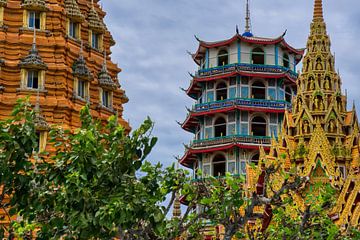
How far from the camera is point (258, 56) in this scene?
212ft

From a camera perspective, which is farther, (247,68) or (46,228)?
(247,68)

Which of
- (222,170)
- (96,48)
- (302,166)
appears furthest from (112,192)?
(222,170)

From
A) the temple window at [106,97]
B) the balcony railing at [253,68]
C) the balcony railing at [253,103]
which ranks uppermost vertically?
the balcony railing at [253,68]

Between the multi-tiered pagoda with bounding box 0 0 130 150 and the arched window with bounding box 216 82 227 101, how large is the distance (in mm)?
15972

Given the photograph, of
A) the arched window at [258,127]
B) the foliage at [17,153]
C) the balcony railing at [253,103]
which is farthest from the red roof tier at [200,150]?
the foliage at [17,153]

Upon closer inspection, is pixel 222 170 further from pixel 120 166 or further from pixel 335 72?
pixel 120 166

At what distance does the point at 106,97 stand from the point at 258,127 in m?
17.1

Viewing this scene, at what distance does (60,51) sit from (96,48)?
14.5 feet

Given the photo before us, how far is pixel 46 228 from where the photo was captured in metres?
17.6

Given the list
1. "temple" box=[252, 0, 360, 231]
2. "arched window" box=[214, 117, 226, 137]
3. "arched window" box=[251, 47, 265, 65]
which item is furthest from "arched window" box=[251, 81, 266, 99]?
"temple" box=[252, 0, 360, 231]

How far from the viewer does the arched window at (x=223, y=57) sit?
64.4 m

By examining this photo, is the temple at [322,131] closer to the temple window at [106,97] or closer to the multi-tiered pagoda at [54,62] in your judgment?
the temple window at [106,97]

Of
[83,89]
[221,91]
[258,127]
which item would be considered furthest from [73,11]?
[258,127]

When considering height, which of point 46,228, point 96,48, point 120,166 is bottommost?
point 46,228
